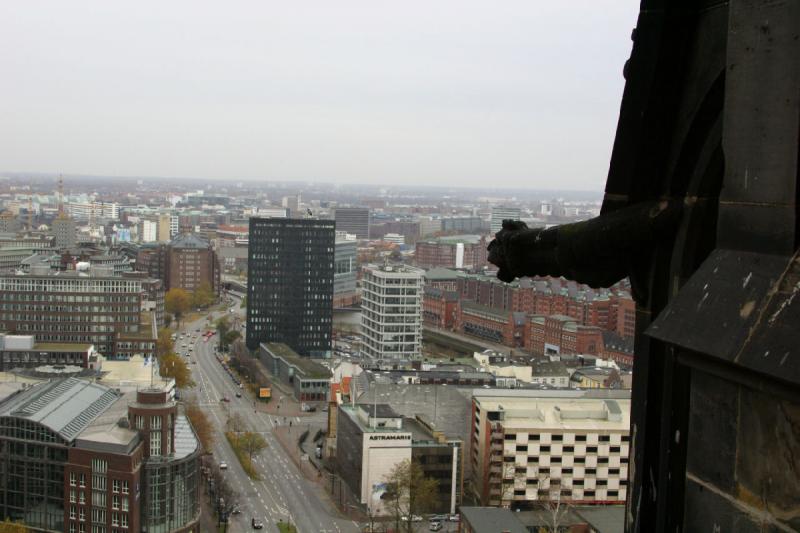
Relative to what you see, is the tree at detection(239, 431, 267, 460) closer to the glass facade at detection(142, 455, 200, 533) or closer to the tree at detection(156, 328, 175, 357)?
the glass facade at detection(142, 455, 200, 533)

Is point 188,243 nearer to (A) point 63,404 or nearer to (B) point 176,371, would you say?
(B) point 176,371

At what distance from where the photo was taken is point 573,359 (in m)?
45.3

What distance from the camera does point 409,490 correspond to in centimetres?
2598

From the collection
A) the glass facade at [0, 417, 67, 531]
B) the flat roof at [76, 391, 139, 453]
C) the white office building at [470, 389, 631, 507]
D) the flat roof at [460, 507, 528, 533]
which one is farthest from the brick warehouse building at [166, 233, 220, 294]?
the flat roof at [460, 507, 528, 533]

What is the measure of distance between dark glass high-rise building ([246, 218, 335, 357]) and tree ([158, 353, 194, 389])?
977 centimetres

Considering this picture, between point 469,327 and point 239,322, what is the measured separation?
545 inches

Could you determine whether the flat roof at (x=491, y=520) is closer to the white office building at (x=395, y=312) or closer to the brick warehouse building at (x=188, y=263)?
the white office building at (x=395, y=312)

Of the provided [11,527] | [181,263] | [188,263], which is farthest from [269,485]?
[188,263]

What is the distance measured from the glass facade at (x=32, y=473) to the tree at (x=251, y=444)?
947cm

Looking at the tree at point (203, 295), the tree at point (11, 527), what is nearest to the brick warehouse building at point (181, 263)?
the tree at point (203, 295)

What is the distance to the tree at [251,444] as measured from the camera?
32.3m

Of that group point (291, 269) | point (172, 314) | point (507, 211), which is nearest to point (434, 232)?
point (507, 211)

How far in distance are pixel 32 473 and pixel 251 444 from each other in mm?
10076

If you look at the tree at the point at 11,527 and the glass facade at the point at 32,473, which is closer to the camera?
the tree at the point at 11,527
